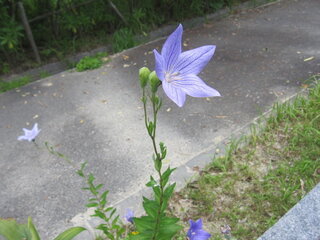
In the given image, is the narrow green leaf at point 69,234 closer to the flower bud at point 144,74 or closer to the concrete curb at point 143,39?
the flower bud at point 144,74

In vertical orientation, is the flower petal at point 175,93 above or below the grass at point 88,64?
above

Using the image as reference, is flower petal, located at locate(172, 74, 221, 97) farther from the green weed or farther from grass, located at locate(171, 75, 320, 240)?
the green weed

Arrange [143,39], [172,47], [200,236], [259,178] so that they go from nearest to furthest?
[172,47] < [200,236] < [259,178] < [143,39]

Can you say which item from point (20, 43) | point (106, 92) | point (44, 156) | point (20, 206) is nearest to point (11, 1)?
point (20, 43)

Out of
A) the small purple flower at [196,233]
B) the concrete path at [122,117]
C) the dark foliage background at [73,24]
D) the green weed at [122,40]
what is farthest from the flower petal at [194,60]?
the green weed at [122,40]

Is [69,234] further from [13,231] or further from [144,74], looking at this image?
[144,74]

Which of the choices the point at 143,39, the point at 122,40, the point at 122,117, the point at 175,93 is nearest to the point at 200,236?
the point at 175,93

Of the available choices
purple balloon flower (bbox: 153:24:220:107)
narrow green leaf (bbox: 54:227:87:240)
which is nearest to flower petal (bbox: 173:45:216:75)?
purple balloon flower (bbox: 153:24:220:107)
